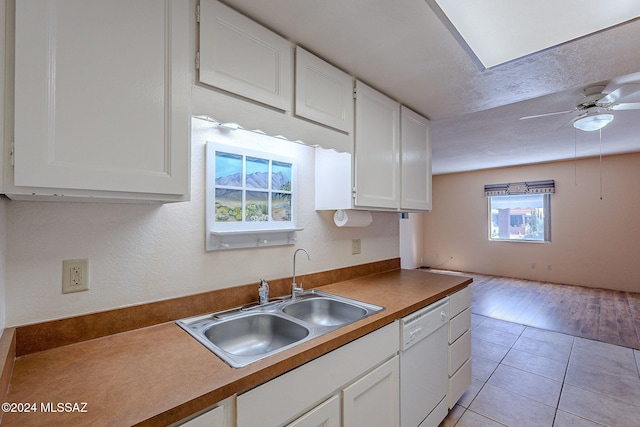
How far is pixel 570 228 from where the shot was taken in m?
5.52

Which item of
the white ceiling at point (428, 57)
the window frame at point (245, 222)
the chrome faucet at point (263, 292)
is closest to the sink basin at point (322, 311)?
the chrome faucet at point (263, 292)

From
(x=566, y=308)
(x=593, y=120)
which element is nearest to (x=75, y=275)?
(x=593, y=120)

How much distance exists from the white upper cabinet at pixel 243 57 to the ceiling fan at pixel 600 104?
242 cm

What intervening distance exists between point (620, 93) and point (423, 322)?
254cm

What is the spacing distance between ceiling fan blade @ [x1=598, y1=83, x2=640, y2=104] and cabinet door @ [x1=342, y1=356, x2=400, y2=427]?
2696 mm

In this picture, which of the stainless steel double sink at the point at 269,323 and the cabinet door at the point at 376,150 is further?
the cabinet door at the point at 376,150

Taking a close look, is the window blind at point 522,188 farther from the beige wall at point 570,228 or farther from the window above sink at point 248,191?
the window above sink at point 248,191

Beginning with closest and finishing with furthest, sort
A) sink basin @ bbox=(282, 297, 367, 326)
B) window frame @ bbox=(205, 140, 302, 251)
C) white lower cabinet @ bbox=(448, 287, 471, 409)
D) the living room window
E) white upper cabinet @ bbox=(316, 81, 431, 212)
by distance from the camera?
window frame @ bbox=(205, 140, 302, 251) → sink basin @ bbox=(282, 297, 367, 326) → white upper cabinet @ bbox=(316, 81, 431, 212) → white lower cabinet @ bbox=(448, 287, 471, 409) → the living room window

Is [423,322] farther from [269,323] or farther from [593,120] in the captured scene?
[593,120]

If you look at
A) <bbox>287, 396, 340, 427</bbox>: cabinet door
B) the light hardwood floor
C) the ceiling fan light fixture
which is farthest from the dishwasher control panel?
the light hardwood floor

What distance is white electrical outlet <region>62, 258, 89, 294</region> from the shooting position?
104 centimetres

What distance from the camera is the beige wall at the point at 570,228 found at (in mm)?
5020

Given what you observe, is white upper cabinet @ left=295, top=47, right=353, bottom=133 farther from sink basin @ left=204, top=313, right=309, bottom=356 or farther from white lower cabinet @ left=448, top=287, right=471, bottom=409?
white lower cabinet @ left=448, top=287, right=471, bottom=409

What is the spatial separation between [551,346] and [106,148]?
4.06 m
